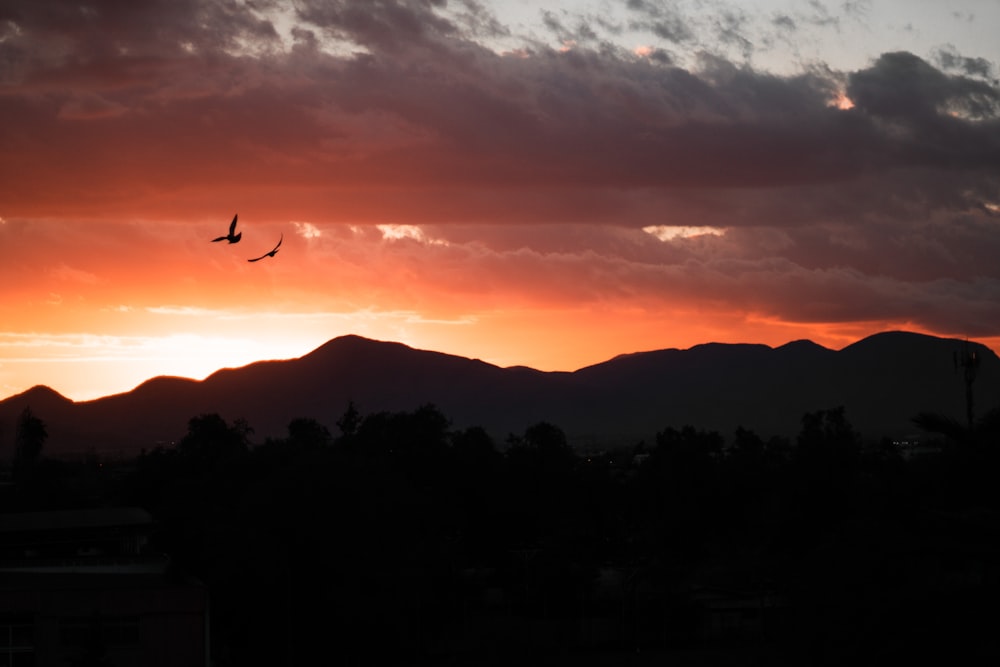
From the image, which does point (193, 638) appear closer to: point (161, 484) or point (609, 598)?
point (609, 598)

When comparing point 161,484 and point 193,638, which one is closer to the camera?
point 193,638

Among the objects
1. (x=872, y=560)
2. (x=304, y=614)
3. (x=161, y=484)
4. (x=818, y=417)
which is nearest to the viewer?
(x=872, y=560)

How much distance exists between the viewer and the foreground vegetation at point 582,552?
13570mm

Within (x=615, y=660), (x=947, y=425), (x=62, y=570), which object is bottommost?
(x=615, y=660)

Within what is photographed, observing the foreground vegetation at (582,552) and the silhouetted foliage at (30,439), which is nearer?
the foreground vegetation at (582,552)

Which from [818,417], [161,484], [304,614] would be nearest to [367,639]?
[304,614]

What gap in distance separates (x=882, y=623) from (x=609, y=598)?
34487 mm

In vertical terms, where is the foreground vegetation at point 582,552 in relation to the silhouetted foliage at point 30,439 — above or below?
below

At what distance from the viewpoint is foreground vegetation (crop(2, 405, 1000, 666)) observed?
13.6 m

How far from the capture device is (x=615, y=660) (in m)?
39.2

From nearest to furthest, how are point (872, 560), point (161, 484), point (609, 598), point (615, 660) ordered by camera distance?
1. point (872, 560)
2. point (615, 660)
3. point (609, 598)
4. point (161, 484)

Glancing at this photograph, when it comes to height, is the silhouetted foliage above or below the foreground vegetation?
above

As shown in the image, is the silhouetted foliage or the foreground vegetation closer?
the foreground vegetation

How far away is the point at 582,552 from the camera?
166 ft
